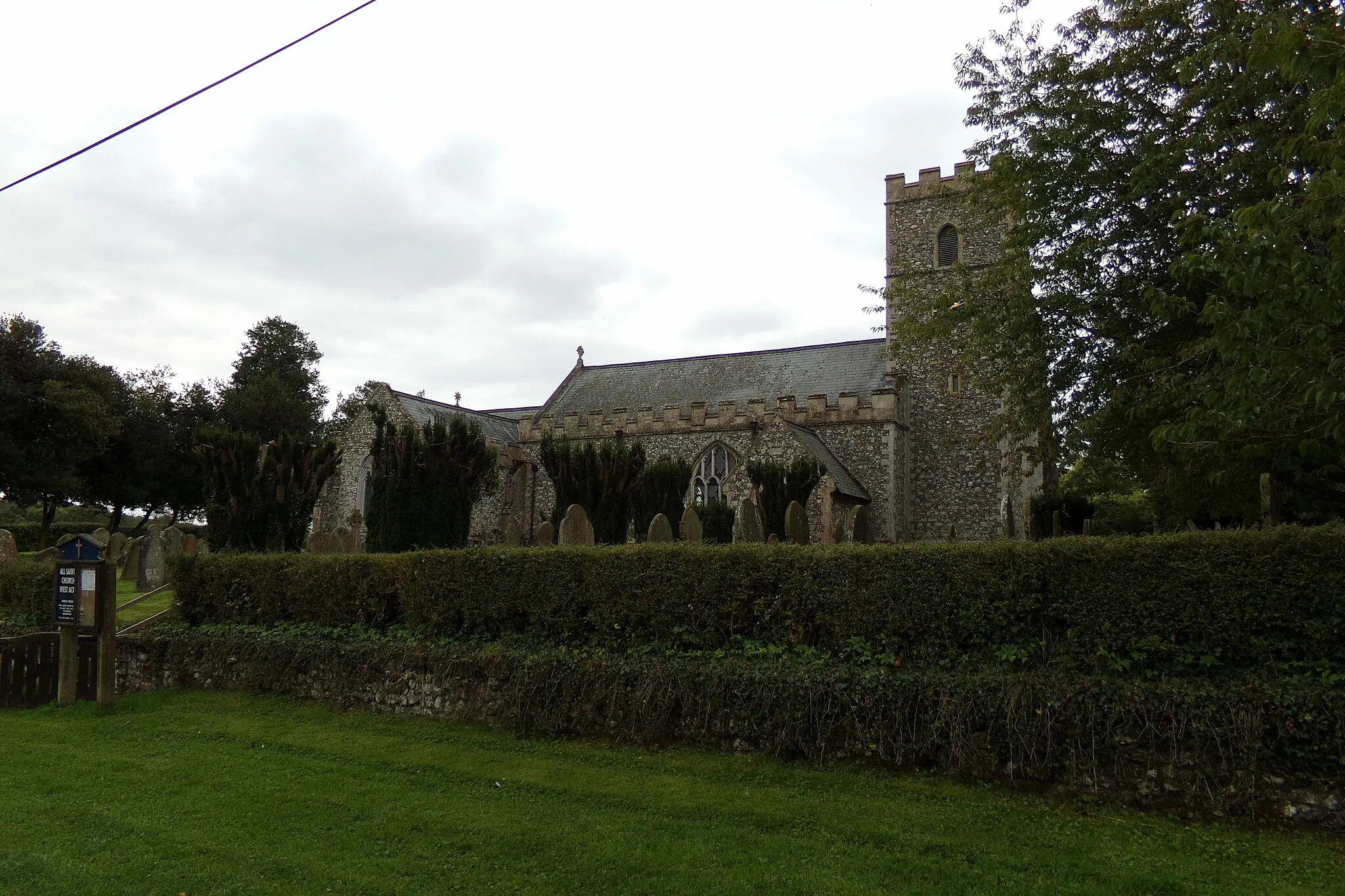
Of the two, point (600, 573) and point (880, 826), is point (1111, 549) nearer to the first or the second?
point (880, 826)

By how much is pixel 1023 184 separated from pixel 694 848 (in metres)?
8.81

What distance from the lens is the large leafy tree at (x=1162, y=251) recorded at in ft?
20.3

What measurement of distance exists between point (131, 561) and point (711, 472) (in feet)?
46.7

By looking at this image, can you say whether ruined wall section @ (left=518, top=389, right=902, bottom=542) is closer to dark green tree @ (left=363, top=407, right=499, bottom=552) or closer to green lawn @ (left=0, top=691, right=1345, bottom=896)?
dark green tree @ (left=363, top=407, right=499, bottom=552)

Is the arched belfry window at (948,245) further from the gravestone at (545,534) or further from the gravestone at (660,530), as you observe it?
the gravestone at (545,534)

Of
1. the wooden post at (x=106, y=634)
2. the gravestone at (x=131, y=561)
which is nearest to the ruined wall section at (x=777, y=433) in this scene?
the gravestone at (x=131, y=561)

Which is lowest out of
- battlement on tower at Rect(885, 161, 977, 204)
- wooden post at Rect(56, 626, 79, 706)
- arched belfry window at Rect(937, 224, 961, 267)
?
wooden post at Rect(56, 626, 79, 706)

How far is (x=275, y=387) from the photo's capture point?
38.0m

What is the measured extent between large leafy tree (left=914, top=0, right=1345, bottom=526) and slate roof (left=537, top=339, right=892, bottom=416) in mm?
13119

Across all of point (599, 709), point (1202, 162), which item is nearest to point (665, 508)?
point (599, 709)

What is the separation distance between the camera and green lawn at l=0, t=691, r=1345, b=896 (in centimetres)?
425

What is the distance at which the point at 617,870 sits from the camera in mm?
4387

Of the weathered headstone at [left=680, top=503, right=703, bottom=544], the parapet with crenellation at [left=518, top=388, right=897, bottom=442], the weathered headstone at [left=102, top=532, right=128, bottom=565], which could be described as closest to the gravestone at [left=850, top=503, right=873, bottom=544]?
the weathered headstone at [left=680, top=503, right=703, bottom=544]

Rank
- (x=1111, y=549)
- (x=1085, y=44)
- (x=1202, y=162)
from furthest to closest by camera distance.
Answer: (x=1085, y=44) < (x=1202, y=162) < (x=1111, y=549)
